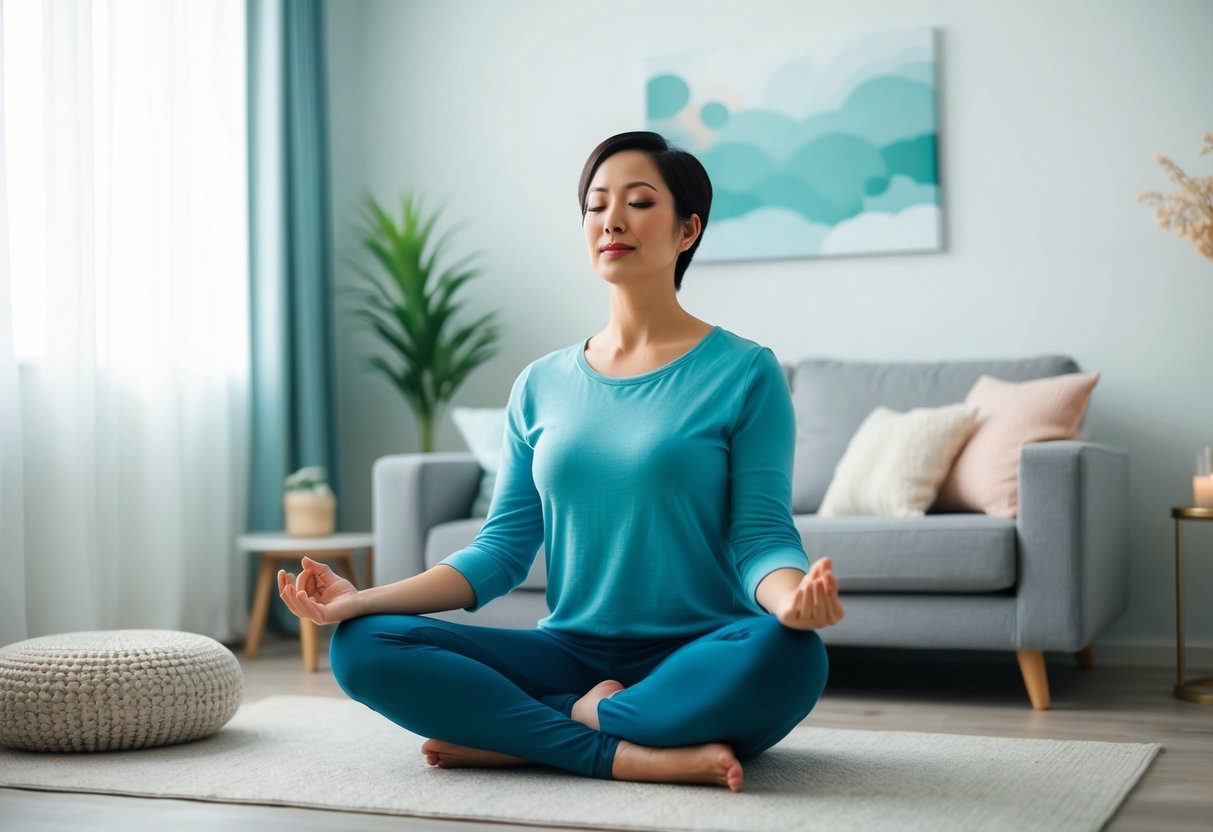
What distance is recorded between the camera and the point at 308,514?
3.77m

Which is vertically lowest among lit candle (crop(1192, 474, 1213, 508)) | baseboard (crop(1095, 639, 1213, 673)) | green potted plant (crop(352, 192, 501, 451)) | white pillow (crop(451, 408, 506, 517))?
baseboard (crop(1095, 639, 1213, 673))

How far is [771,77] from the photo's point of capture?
4.00 m

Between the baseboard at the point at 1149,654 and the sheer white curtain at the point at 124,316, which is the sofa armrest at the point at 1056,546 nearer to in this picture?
the baseboard at the point at 1149,654

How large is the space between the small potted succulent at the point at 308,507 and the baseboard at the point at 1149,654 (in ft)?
6.96

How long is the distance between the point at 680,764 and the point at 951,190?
7.79 feet

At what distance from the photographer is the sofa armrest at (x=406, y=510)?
3430 millimetres

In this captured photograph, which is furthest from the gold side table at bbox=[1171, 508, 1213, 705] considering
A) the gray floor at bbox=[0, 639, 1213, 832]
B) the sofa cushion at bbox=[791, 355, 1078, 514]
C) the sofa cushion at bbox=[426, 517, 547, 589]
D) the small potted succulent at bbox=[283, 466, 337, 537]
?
the small potted succulent at bbox=[283, 466, 337, 537]

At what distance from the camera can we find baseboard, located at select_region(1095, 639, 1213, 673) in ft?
11.7

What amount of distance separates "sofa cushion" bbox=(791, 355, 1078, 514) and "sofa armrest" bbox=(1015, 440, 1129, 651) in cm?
64

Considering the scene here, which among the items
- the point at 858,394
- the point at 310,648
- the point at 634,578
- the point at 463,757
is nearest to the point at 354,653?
the point at 463,757

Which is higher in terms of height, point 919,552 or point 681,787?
point 919,552

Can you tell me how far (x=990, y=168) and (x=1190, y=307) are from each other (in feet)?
2.16

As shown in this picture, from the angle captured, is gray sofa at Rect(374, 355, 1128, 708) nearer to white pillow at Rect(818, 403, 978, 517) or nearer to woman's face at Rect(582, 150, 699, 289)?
→ white pillow at Rect(818, 403, 978, 517)

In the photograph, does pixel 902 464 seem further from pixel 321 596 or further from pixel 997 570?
pixel 321 596
